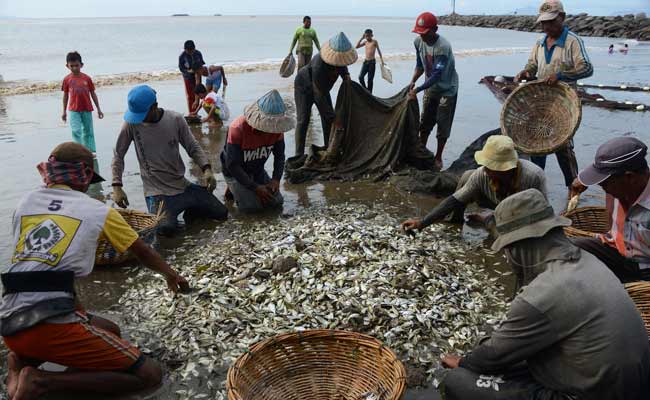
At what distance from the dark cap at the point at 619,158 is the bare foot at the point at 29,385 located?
3.56 metres

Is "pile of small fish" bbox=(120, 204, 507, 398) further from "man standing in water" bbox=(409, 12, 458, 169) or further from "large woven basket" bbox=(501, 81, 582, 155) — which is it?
"man standing in water" bbox=(409, 12, 458, 169)

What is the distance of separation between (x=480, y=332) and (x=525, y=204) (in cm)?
149

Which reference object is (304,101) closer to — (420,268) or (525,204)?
(420,268)

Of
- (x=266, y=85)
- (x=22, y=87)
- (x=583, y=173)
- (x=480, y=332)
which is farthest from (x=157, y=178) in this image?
(x=22, y=87)

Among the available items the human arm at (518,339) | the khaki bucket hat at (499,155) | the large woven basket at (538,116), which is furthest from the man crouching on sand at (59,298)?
the large woven basket at (538,116)

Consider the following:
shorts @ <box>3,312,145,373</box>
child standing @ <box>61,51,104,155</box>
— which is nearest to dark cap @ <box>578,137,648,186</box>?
shorts @ <box>3,312,145,373</box>

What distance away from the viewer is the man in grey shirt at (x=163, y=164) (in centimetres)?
532

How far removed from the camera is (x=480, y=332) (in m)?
3.72

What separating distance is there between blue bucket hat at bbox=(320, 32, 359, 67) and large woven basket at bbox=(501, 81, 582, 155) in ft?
6.71

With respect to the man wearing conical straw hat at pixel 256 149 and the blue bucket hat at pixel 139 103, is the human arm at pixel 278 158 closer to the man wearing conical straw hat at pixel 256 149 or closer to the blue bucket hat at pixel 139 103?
the man wearing conical straw hat at pixel 256 149

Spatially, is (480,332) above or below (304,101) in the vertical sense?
below

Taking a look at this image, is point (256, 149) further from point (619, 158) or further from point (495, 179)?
point (619, 158)

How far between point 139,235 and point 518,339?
337cm

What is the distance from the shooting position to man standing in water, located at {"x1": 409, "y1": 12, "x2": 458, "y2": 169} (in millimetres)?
7082
